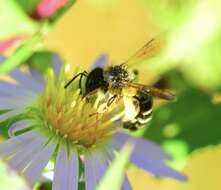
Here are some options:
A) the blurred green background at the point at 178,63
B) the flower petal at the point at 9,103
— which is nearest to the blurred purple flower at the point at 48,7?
the blurred green background at the point at 178,63

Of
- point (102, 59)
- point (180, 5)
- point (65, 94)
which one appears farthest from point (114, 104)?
point (180, 5)

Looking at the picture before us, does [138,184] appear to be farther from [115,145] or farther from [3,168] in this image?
[3,168]

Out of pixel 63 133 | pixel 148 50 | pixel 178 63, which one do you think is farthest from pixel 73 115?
pixel 178 63

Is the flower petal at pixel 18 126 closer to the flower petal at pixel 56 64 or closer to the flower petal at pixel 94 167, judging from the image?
the flower petal at pixel 94 167

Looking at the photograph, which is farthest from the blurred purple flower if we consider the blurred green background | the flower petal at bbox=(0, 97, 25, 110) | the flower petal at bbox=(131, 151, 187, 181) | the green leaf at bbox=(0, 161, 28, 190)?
the green leaf at bbox=(0, 161, 28, 190)

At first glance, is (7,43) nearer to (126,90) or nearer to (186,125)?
(126,90)
